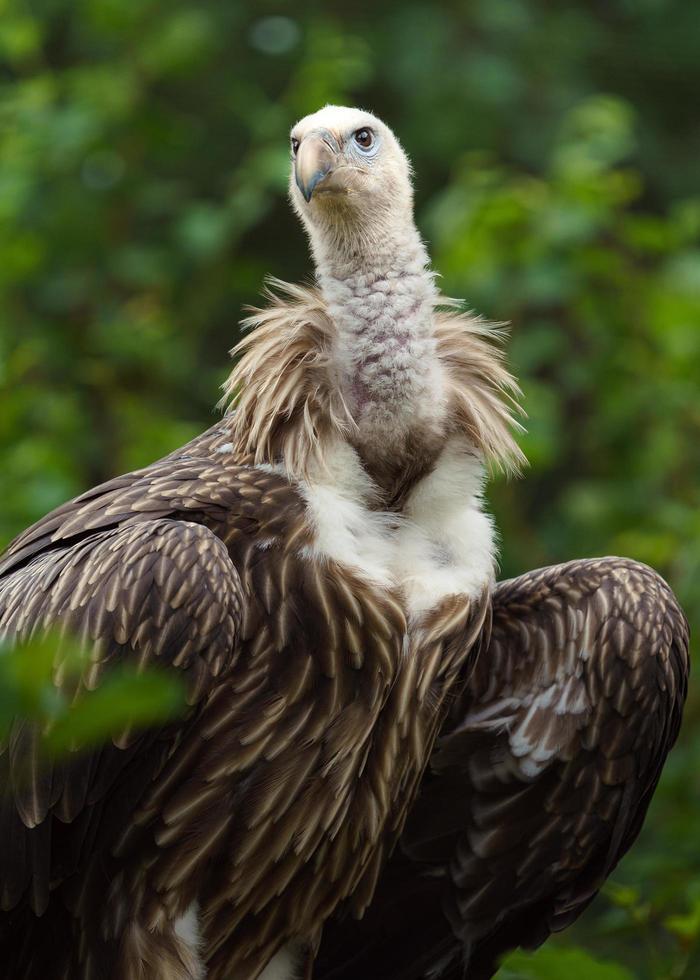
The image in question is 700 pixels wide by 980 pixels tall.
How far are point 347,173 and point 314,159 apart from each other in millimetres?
100

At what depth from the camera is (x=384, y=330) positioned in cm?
338

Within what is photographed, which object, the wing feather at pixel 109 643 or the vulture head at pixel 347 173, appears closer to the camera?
the wing feather at pixel 109 643

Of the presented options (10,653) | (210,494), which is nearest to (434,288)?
(210,494)

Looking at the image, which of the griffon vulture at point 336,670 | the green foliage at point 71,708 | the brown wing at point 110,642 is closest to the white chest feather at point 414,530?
the griffon vulture at point 336,670

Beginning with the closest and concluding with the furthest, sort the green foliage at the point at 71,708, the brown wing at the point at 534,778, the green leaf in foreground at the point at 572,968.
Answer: the green foliage at the point at 71,708 < the green leaf in foreground at the point at 572,968 < the brown wing at the point at 534,778

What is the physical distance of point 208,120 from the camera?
8.05 meters

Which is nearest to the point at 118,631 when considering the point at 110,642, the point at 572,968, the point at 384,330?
the point at 110,642

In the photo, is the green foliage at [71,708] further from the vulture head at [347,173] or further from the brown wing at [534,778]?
the brown wing at [534,778]

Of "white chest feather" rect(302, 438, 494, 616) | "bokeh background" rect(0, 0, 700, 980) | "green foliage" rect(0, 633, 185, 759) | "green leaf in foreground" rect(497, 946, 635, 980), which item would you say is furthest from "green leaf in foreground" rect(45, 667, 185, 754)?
"bokeh background" rect(0, 0, 700, 980)

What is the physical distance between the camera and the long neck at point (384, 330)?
336cm

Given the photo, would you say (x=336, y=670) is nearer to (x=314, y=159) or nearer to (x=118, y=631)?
(x=118, y=631)

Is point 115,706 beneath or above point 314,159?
beneath

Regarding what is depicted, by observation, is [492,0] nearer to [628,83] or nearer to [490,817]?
[628,83]

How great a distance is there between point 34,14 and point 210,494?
15.1 ft
